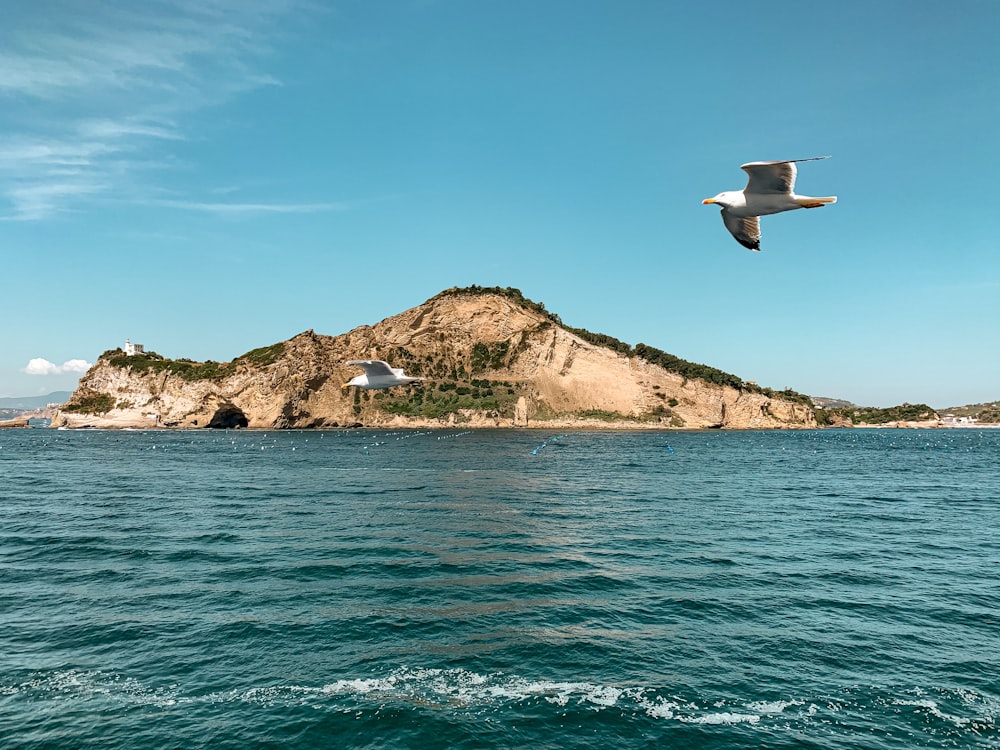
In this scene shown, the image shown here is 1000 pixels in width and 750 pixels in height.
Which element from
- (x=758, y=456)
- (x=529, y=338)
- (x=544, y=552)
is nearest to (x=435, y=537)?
(x=544, y=552)

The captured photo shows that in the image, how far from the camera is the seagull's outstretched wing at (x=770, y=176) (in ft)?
39.1

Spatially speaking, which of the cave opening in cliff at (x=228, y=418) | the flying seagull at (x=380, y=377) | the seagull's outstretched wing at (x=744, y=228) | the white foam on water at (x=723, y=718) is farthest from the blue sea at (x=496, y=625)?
the cave opening in cliff at (x=228, y=418)

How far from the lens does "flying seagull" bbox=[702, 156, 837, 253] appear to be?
39.4 feet

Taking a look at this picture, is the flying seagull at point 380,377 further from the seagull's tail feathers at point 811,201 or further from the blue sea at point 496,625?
the seagull's tail feathers at point 811,201

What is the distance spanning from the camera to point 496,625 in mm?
15281

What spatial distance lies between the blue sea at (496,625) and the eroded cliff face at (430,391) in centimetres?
10050

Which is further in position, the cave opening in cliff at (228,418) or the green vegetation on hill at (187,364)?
the green vegetation on hill at (187,364)

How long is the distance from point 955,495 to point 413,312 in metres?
129

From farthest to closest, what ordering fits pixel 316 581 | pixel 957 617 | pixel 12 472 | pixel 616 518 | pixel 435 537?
pixel 12 472, pixel 616 518, pixel 435 537, pixel 316 581, pixel 957 617

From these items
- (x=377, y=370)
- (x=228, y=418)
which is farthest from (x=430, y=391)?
(x=377, y=370)

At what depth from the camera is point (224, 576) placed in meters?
19.5

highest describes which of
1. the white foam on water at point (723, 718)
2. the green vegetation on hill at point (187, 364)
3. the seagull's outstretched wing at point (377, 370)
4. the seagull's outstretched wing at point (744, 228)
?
the green vegetation on hill at point (187, 364)

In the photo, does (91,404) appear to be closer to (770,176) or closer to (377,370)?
(377,370)

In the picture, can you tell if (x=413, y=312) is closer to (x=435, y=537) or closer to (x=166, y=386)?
(x=166, y=386)
